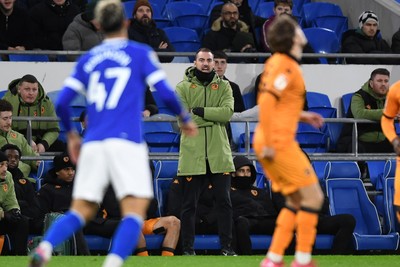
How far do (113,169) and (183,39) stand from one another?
908 centimetres

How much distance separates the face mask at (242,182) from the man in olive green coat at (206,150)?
3.70 ft

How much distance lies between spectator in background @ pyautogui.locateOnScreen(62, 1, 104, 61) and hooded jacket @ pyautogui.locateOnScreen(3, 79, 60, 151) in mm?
1143

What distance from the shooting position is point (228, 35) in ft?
52.0

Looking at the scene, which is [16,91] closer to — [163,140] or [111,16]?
[163,140]

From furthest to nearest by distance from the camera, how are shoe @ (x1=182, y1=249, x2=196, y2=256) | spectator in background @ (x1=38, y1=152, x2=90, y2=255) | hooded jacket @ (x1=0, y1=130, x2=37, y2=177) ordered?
hooded jacket @ (x1=0, y1=130, x2=37, y2=177), spectator in background @ (x1=38, y1=152, x2=90, y2=255), shoe @ (x1=182, y1=249, x2=196, y2=256)

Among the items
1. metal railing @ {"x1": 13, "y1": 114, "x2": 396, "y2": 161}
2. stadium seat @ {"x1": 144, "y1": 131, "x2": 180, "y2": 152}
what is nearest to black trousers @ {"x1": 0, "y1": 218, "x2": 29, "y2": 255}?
metal railing @ {"x1": 13, "y1": 114, "x2": 396, "y2": 161}

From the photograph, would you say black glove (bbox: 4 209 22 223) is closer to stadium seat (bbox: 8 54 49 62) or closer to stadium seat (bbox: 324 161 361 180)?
stadium seat (bbox: 8 54 49 62)

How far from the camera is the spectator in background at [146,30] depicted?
14.9m

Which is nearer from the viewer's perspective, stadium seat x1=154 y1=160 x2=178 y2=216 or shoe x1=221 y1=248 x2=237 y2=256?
shoe x1=221 y1=248 x2=237 y2=256

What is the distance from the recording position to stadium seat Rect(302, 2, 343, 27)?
57.9ft

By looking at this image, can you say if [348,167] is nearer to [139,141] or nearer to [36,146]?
[36,146]

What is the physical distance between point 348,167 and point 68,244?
372cm

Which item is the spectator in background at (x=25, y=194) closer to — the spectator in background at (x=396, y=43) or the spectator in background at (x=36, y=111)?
the spectator in background at (x=36, y=111)

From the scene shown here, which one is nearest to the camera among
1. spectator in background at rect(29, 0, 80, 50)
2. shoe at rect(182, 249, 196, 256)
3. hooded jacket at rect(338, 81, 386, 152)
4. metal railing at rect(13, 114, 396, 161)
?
shoe at rect(182, 249, 196, 256)
